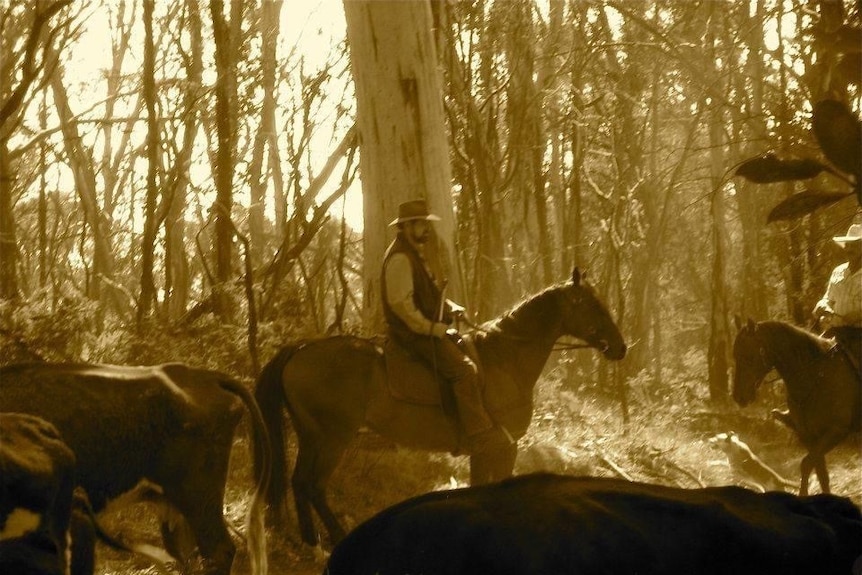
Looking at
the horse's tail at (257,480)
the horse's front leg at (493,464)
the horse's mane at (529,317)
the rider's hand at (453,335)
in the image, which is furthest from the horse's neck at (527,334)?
the horse's tail at (257,480)

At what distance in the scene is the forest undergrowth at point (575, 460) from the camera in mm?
7012

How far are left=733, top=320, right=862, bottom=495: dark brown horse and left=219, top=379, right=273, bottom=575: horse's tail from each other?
16.4 ft

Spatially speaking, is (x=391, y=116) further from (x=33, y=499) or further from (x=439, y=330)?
(x=33, y=499)

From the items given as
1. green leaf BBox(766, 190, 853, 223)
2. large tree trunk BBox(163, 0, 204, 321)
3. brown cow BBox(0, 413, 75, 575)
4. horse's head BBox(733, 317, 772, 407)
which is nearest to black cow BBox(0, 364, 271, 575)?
brown cow BBox(0, 413, 75, 575)

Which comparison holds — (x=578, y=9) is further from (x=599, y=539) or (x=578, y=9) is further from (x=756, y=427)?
(x=599, y=539)

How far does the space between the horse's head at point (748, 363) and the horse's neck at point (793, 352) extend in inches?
4.7

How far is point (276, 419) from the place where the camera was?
7461 mm

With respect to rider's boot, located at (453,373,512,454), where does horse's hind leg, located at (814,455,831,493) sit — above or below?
below

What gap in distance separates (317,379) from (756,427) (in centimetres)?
757

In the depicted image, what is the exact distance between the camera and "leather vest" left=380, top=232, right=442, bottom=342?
7234 millimetres

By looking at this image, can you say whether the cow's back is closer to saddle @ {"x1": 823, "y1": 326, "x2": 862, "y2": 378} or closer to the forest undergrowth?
the forest undergrowth

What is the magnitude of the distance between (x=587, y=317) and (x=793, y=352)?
224 centimetres

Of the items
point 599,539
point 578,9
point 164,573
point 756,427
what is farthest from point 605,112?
point 599,539

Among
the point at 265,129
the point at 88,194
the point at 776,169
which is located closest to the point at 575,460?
the point at 776,169
